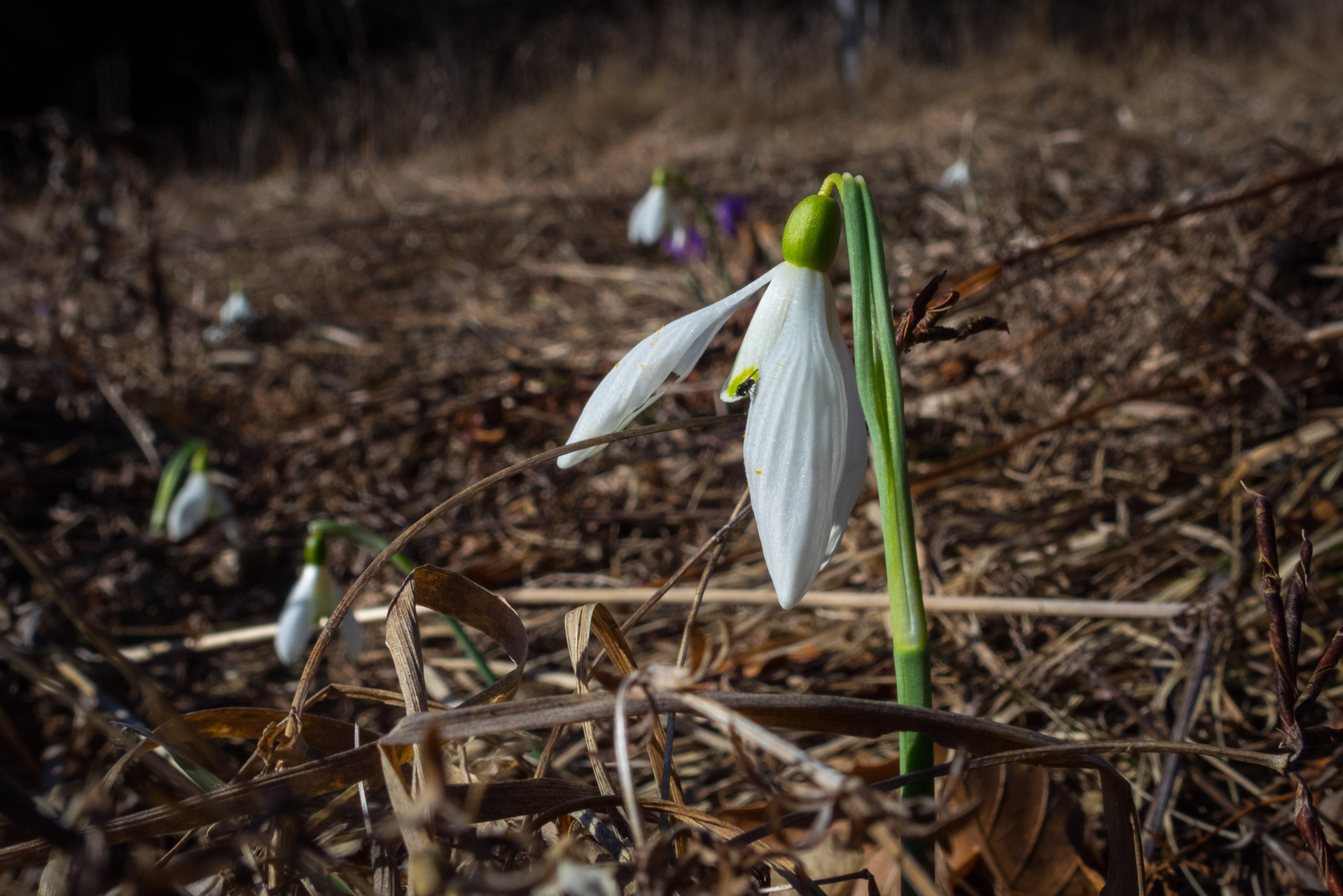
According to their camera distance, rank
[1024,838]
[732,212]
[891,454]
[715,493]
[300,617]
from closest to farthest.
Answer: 1. [891,454]
2. [1024,838]
3. [300,617]
4. [715,493]
5. [732,212]

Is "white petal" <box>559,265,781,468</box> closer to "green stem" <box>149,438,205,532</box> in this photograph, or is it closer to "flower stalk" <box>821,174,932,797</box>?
"flower stalk" <box>821,174,932,797</box>

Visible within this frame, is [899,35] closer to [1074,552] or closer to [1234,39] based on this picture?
[1234,39]

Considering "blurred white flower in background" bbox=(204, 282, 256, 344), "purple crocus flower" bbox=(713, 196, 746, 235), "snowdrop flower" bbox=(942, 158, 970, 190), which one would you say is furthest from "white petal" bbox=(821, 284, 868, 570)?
"blurred white flower in background" bbox=(204, 282, 256, 344)

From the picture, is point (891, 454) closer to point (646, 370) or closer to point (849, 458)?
point (849, 458)

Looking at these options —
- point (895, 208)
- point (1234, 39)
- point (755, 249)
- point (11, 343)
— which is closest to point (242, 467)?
point (11, 343)

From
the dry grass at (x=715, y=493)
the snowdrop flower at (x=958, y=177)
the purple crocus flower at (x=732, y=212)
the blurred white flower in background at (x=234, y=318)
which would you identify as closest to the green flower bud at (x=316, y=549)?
the dry grass at (x=715, y=493)

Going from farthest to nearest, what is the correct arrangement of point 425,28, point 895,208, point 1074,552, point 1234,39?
point 425,28
point 1234,39
point 895,208
point 1074,552

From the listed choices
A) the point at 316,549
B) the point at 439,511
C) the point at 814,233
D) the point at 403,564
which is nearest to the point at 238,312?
the point at 316,549
